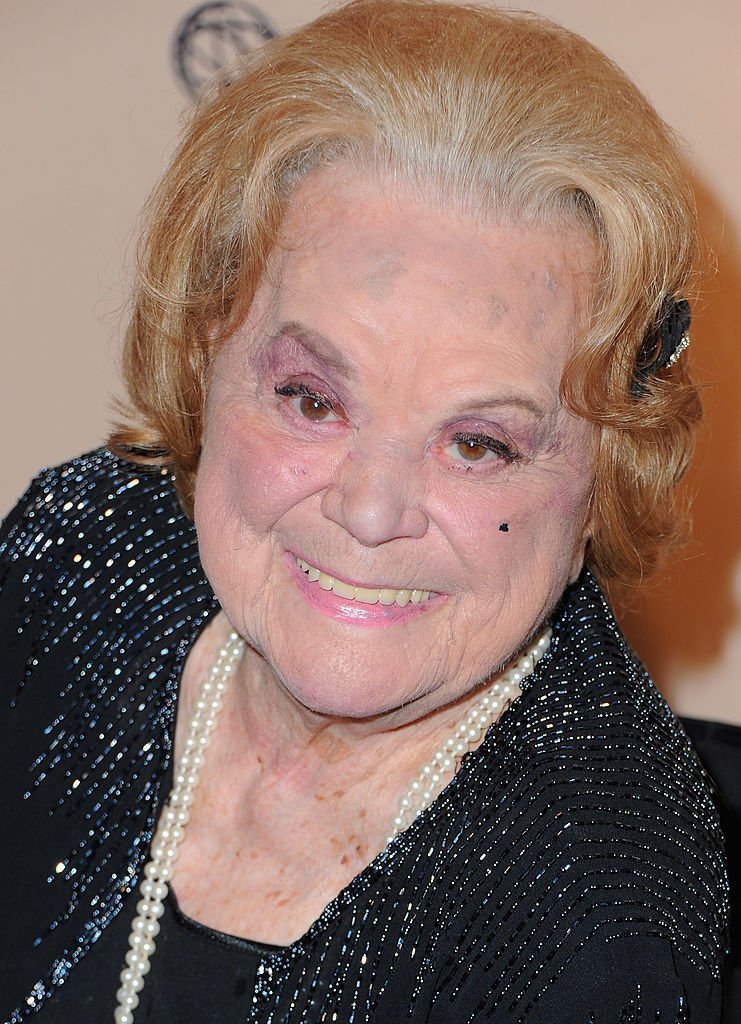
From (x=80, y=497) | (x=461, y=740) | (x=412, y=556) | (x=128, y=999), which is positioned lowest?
(x=128, y=999)

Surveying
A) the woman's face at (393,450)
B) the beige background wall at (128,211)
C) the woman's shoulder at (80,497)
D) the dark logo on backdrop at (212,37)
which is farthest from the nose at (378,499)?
the dark logo on backdrop at (212,37)

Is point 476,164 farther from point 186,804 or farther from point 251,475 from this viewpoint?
point 186,804

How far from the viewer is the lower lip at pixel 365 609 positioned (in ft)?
3.84

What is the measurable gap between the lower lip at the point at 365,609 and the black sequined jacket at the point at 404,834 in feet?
0.68

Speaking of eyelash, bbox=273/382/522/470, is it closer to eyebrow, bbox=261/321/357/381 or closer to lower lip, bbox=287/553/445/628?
eyebrow, bbox=261/321/357/381

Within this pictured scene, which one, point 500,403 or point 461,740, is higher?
point 500,403

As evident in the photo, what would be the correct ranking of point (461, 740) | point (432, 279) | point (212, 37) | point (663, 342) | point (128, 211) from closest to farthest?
point (432, 279)
point (663, 342)
point (461, 740)
point (212, 37)
point (128, 211)

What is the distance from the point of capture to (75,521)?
5.05 ft

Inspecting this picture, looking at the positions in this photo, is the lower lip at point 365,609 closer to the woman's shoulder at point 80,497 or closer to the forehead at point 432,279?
the forehead at point 432,279

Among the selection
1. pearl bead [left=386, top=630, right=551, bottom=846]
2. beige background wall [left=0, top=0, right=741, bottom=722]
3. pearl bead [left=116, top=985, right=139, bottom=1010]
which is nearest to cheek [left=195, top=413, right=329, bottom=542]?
pearl bead [left=386, top=630, right=551, bottom=846]

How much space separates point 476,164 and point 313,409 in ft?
0.83

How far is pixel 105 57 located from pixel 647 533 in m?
1.39

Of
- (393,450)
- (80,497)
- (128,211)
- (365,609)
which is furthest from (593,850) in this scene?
(128,211)

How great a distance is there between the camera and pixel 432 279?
1.09m
